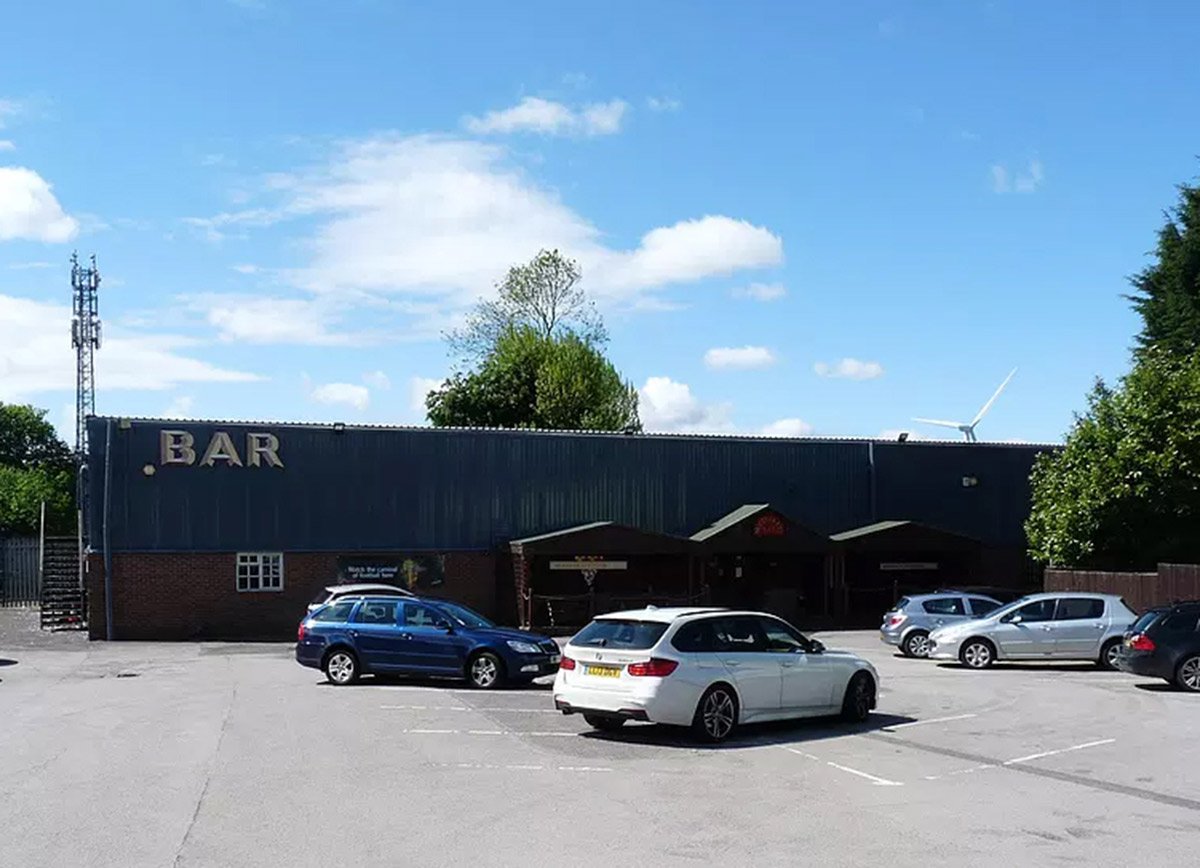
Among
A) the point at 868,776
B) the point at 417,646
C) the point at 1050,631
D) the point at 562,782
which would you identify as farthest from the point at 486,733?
the point at 1050,631

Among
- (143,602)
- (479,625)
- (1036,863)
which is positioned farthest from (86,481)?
(1036,863)

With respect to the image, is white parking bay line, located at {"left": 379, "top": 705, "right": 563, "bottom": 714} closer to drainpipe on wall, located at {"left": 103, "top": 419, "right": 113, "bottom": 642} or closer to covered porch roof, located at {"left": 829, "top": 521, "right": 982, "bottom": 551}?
drainpipe on wall, located at {"left": 103, "top": 419, "right": 113, "bottom": 642}

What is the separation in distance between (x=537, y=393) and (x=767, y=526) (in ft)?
112

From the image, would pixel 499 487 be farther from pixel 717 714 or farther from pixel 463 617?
pixel 717 714

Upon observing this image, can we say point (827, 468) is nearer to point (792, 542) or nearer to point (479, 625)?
point (792, 542)

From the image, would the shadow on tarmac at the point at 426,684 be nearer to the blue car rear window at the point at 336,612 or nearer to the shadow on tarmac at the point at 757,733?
the blue car rear window at the point at 336,612

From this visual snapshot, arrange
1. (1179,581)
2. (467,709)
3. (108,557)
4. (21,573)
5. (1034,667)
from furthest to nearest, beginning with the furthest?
(21,573) < (108,557) < (1179,581) < (1034,667) < (467,709)

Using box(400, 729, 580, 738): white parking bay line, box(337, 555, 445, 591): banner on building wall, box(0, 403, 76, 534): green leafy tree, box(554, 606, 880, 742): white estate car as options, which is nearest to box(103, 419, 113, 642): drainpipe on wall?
box(337, 555, 445, 591): banner on building wall

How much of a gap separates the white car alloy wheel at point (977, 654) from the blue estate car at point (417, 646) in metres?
9.02

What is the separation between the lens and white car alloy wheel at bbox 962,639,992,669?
26.5 metres

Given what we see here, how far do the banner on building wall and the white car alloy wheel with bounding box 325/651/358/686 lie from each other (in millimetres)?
15718

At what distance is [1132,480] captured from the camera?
113 ft

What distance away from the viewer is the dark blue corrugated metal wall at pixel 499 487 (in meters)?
36.6

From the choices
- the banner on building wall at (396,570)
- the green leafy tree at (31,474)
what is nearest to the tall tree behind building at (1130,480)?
the banner on building wall at (396,570)
